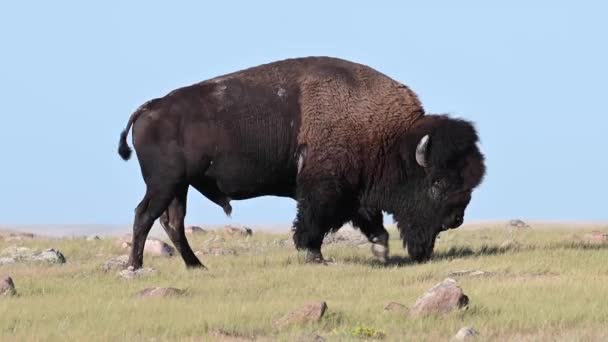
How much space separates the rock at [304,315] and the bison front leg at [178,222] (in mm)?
5919

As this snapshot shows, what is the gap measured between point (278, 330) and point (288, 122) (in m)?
6.30

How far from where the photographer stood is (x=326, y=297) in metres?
12.0

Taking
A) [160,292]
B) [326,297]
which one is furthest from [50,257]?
[326,297]

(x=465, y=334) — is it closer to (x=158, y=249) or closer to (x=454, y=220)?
(x=454, y=220)

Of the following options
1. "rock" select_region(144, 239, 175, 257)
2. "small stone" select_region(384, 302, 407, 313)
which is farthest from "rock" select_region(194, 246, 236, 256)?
"small stone" select_region(384, 302, 407, 313)

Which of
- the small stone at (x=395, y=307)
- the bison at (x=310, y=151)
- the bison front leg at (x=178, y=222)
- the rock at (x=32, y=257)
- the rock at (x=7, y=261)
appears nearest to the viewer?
the small stone at (x=395, y=307)

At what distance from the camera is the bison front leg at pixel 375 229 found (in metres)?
16.1

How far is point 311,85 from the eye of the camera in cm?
1573

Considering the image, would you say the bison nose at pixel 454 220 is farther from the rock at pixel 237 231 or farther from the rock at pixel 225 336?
the rock at pixel 237 231

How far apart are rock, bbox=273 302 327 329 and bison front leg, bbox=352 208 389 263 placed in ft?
19.7

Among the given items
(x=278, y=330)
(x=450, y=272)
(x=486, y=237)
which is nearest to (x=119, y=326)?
(x=278, y=330)

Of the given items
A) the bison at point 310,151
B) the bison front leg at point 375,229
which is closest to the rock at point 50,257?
the bison at point 310,151

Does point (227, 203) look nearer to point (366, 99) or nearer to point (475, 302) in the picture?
point (366, 99)

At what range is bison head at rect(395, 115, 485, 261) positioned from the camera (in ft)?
50.2
